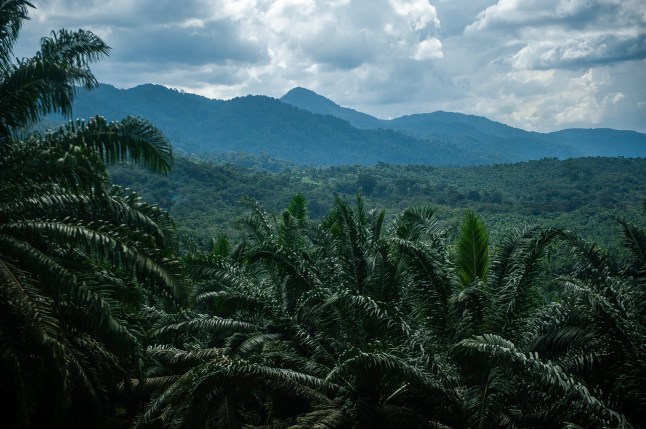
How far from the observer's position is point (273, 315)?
11094mm

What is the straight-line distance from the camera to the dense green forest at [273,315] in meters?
7.43

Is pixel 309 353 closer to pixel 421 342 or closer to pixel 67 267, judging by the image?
pixel 421 342

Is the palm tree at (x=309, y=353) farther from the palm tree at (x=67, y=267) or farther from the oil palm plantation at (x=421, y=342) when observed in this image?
the palm tree at (x=67, y=267)

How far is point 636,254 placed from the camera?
30.1ft

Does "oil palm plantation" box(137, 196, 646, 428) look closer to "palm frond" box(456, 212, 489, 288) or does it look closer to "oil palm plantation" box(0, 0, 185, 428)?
"palm frond" box(456, 212, 489, 288)

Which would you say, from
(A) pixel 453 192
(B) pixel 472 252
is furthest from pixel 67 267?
(A) pixel 453 192

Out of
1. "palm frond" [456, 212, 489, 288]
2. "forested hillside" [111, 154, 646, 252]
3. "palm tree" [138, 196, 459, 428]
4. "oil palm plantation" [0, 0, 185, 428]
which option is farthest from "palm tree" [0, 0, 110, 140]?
Answer: "forested hillside" [111, 154, 646, 252]

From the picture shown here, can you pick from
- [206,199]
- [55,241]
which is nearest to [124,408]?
[55,241]

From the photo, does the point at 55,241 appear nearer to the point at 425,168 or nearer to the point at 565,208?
the point at 565,208

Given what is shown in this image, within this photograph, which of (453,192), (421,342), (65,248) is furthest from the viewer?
(453,192)

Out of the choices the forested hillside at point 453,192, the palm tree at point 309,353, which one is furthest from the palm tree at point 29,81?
the forested hillside at point 453,192

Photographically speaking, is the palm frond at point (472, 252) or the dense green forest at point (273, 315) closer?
the dense green forest at point (273, 315)

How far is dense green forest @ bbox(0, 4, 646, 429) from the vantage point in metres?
7.43

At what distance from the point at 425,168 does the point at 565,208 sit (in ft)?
230
